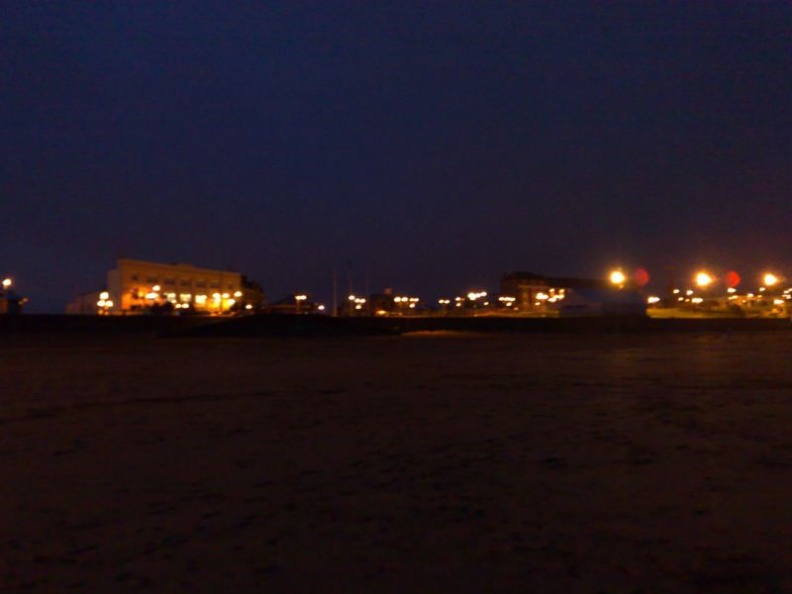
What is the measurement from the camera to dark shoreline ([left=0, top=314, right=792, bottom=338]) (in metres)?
37.2

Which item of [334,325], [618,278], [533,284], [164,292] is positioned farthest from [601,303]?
[533,284]

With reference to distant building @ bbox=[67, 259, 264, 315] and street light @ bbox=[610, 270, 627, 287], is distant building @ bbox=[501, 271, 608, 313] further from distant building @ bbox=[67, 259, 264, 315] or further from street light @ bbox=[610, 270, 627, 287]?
distant building @ bbox=[67, 259, 264, 315]

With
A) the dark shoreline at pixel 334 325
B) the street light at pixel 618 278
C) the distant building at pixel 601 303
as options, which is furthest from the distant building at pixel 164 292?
the street light at pixel 618 278

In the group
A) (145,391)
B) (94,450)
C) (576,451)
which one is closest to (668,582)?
(576,451)

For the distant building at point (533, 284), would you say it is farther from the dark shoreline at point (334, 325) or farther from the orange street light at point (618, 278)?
the dark shoreline at point (334, 325)

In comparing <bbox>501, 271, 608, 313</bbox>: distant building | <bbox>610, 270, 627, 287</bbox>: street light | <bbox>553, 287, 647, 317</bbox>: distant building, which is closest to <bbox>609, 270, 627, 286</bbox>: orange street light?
<bbox>610, 270, 627, 287</bbox>: street light

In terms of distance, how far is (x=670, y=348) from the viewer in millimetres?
26672

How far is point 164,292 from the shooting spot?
80.3 metres

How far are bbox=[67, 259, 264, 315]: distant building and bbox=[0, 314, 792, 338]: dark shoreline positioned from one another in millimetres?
23016

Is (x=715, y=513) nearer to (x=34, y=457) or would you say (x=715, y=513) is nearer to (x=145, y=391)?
(x=34, y=457)

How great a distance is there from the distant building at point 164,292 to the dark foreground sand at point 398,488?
52895 mm

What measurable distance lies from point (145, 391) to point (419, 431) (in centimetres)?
629

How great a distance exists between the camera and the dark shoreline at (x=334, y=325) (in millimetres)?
37219

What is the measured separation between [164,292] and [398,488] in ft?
251
